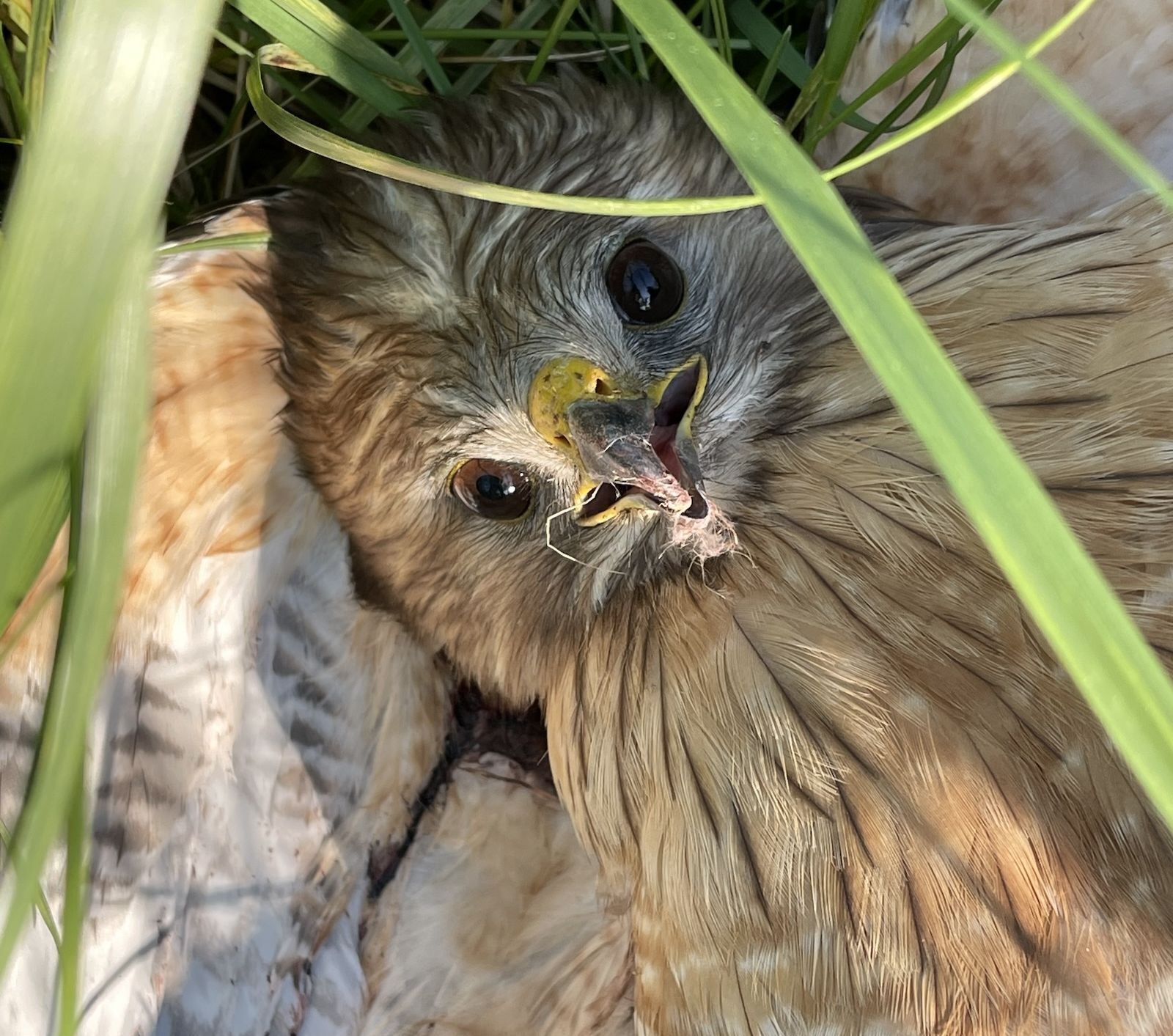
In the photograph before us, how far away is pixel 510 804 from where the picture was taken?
6.27 ft

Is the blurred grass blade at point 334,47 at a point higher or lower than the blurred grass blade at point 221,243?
higher

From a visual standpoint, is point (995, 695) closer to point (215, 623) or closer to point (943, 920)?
point (943, 920)

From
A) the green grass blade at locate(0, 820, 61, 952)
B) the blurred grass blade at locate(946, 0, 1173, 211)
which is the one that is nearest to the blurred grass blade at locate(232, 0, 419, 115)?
the blurred grass blade at locate(946, 0, 1173, 211)

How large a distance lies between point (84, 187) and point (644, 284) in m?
0.78

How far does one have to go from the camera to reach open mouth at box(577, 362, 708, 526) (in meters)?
1.25

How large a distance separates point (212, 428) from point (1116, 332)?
128 cm

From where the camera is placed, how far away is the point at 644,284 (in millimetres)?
1436

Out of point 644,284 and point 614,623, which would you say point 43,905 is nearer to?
point 614,623

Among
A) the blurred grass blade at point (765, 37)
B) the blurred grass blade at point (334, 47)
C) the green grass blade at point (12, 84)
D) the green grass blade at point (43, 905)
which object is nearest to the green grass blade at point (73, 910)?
the green grass blade at point (43, 905)

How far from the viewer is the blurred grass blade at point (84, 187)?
0.79 m

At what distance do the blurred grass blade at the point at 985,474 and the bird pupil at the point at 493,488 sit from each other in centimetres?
68

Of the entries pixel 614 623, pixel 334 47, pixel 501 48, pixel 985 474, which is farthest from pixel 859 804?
pixel 501 48

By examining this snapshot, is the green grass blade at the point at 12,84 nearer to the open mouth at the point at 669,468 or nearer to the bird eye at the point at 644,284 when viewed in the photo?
the bird eye at the point at 644,284

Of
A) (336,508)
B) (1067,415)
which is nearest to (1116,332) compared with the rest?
(1067,415)
